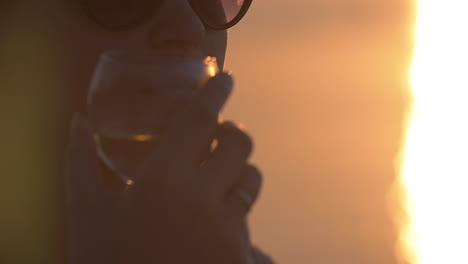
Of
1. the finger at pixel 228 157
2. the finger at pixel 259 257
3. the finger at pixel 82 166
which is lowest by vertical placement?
the finger at pixel 259 257

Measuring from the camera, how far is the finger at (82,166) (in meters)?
3.13

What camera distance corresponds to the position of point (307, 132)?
42125mm

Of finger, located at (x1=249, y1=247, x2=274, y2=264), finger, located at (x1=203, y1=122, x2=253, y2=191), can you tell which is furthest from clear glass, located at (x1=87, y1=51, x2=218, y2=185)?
finger, located at (x1=249, y1=247, x2=274, y2=264)

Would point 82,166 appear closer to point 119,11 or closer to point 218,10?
point 119,11

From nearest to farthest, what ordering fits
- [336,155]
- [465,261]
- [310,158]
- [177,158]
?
[177,158], [465,261], [310,158], [336,155]

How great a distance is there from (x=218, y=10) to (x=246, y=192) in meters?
0.99

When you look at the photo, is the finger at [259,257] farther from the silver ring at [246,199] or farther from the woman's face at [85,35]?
the woman's face at [85,35]

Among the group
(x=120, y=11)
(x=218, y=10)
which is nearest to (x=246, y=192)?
(x=120, y=11)

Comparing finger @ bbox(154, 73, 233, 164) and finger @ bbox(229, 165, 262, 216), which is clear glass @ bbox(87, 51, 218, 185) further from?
finger @ bbox(229, 165, 262, 216)

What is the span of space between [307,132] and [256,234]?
50.7 ft

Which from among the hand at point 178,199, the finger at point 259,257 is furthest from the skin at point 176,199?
the finger at point 259,257

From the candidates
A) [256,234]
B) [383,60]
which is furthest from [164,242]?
[383,60]

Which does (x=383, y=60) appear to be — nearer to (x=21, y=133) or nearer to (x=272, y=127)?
(x=272, y=127)

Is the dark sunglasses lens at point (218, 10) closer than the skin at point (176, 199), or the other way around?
the skin at point (176, 199)
